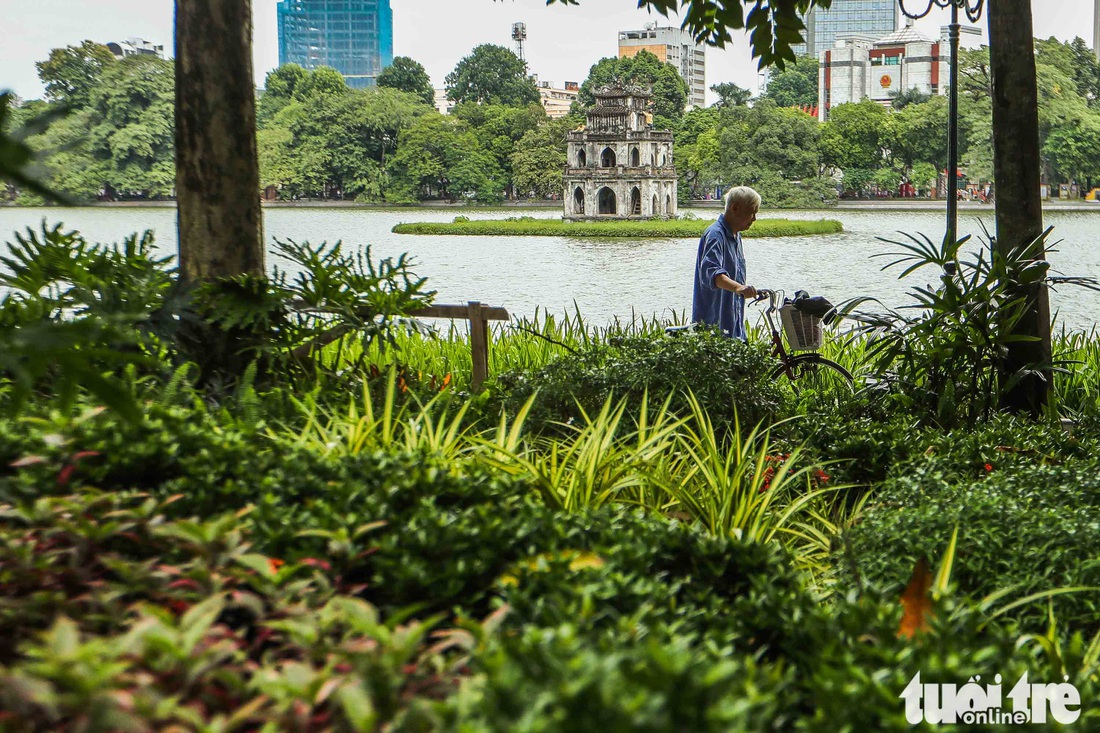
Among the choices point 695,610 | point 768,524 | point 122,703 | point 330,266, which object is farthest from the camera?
point 330,266

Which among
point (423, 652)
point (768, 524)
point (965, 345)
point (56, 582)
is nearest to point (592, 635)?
point (423, 652)

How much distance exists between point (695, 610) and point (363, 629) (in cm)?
56

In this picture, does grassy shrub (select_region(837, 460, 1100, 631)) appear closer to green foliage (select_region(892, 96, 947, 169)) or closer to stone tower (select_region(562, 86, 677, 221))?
stone tower (select_region(562, 86, 677, 221))

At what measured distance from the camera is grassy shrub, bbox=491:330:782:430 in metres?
3.54

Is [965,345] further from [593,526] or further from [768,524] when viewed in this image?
[593,526]

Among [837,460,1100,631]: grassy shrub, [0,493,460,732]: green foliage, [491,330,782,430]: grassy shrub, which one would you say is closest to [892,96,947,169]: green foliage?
[491,330,782,430]: grassy shrub

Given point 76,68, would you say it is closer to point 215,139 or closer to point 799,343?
point 215,139

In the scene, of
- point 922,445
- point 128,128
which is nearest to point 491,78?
point 128,128

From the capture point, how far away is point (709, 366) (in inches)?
142

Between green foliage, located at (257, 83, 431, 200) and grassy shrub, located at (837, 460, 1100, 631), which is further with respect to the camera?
green foliage, located at (257, 83, 431, 200)

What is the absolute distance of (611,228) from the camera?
1902 cm

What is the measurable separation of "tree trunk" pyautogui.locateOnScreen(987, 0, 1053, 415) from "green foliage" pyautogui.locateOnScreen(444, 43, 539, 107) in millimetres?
19869

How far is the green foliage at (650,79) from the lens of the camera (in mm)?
22984

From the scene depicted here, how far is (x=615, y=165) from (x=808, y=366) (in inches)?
632
